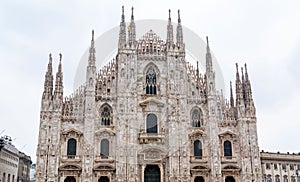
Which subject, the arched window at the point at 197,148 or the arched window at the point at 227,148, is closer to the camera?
the arched window at the point at 197,148

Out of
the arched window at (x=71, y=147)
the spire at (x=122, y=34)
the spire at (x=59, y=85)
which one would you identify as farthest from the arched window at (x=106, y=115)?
the spire at (x=122, y=34)

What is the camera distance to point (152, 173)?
37.9 meters

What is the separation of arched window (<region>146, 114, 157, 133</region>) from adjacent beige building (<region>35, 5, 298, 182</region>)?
11 centimetres

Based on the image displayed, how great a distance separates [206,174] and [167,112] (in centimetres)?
772

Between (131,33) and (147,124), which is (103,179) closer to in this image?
(147,124)

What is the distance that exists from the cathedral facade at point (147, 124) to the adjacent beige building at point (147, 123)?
101 mm

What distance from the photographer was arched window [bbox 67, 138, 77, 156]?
121ft

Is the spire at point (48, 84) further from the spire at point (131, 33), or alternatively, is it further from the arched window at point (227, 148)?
the arched window at point (227, 148)

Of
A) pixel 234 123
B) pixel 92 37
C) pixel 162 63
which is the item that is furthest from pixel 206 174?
pixel 92 37

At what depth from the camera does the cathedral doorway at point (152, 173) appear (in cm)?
3766

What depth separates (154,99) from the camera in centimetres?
3950

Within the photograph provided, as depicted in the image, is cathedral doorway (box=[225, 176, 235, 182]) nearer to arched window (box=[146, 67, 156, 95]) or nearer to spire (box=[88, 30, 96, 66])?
arched window (box=[146, 67, 156, 95])

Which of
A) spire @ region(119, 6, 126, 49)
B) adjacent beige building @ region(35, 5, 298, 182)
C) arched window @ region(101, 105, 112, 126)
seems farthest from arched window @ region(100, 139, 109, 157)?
spire @ region(119, 6, 126, 49)

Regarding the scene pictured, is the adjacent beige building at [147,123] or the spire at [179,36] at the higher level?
the spire at [179,36]
